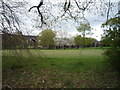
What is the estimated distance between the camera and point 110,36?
4902 millimetres

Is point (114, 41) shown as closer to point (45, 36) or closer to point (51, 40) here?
point (45, 36)

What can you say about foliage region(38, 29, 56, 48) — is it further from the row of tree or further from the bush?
the bush

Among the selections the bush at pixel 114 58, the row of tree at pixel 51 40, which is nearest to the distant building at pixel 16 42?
the row of tree at pixel 51 40

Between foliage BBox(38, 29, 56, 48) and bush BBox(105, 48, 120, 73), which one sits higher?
foliage BBox(38, 29, 56, 48)

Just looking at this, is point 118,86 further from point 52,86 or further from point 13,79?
point 13,79

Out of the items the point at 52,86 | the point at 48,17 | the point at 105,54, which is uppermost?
the point at 48,17

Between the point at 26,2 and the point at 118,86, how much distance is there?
20.3 feet

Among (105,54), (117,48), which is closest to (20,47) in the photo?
(105,54)

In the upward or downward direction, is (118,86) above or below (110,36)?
below

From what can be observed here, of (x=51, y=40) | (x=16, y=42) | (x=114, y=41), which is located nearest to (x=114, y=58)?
(x=114, y=41)

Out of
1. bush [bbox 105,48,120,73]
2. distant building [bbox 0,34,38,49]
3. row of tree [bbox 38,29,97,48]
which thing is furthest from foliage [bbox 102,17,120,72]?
row of tree [bbox 38,29,97,48]

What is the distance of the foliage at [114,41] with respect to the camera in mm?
4598

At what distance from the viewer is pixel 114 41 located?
15.5ft

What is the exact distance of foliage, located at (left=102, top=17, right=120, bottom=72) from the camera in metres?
4.60
